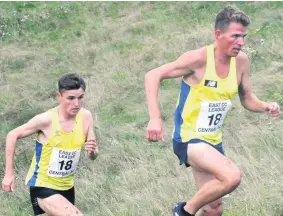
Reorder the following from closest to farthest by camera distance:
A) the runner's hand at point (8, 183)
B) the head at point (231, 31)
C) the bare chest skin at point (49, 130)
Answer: the head at point (231, 31) < the runner's hand at point (8, 183) < the bare chest skin at point (49, 130)

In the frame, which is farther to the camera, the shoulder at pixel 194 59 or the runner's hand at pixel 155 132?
the shoulder at pixel 194 59

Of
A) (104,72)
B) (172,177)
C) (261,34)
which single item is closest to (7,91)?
(104,72)

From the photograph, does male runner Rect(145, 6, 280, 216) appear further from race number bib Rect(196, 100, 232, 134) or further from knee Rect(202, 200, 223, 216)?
knee Rect(202, 200, 223, 216)

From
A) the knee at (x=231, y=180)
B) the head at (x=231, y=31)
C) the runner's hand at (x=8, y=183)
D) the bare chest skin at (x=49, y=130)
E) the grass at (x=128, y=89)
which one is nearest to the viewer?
the knee at (x=231, y=180)

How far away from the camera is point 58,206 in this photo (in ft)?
18.0

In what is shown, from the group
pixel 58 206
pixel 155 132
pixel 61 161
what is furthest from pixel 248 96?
pixel 58 206

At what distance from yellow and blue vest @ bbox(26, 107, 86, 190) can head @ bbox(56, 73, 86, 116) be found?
0.15m

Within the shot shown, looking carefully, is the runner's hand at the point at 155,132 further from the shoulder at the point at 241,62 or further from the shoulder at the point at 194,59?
the shoulder at the point at 241,62

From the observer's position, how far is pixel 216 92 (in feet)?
17.0

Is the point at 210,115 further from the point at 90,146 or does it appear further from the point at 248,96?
the point at 90,146

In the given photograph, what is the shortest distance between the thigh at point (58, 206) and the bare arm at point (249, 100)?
1.80 metres

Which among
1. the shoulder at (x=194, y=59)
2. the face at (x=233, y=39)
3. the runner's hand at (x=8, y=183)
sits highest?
the face at (x=233, y=39)

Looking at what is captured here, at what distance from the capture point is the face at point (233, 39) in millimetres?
5156

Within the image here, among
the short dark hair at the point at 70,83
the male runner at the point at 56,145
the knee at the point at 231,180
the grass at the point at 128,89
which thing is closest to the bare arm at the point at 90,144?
the male runner at the point at 56,145
